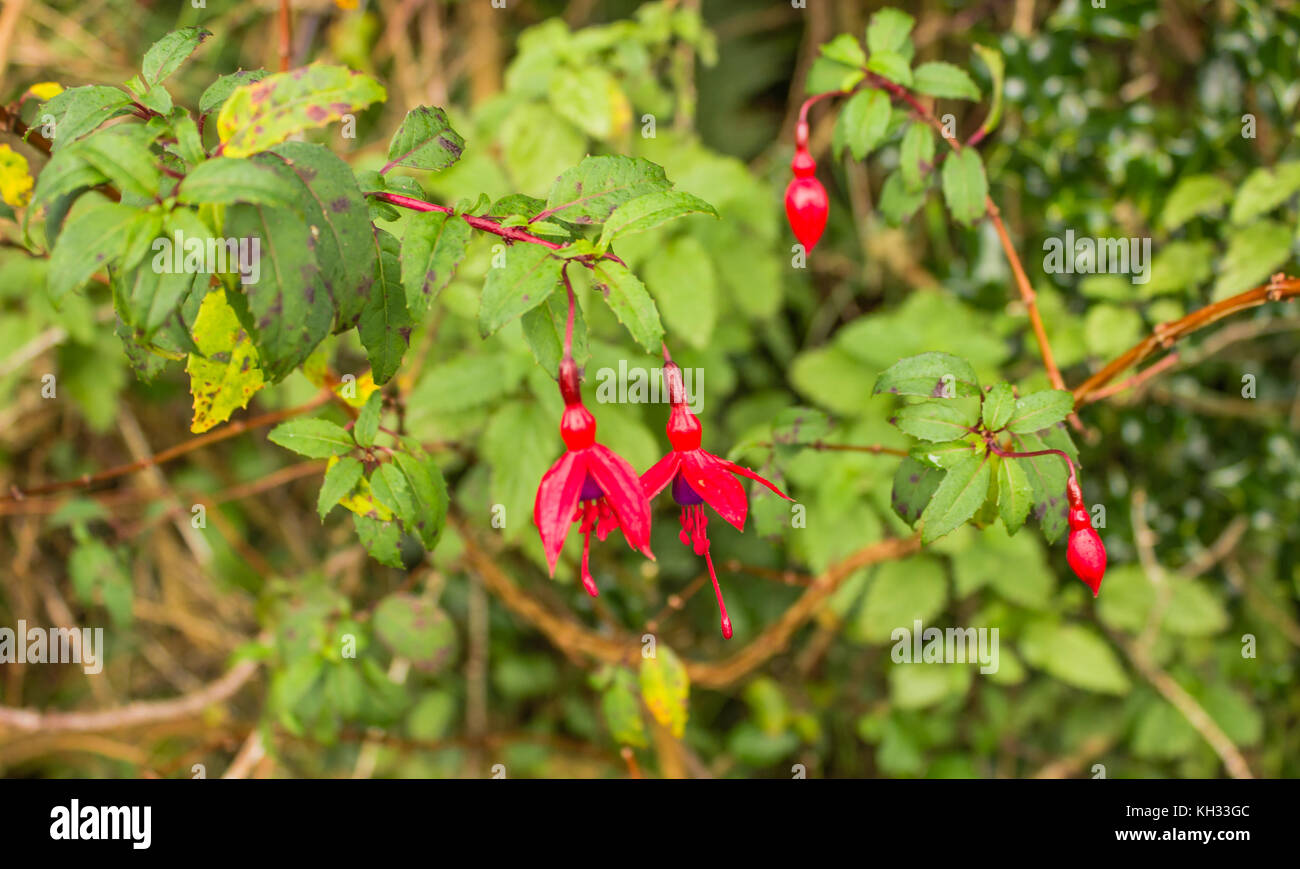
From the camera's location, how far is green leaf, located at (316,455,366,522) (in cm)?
76

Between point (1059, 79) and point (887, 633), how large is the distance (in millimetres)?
914

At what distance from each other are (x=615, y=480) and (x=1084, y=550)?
39cm

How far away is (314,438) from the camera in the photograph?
0.82m

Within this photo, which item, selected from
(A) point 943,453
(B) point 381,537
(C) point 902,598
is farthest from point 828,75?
(C) point 902,598

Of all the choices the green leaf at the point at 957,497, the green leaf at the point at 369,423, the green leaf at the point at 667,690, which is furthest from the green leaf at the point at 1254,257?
the green leaf at the point at 369,423

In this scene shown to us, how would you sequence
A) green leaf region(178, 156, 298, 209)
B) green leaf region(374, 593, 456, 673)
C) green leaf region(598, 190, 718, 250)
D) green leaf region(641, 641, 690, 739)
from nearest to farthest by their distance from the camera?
green leaf region(178, 156, 298, 209) → green leaf region(598, 190, 718, 250) → green leaf region(641, 641, 690, 739) → green leaf region(374, 593, 456, 673)

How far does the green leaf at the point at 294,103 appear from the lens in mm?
580

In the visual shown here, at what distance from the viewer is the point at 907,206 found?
3.20 feet

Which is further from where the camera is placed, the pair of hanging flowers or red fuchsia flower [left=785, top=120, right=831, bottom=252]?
red fuchsia flower [left=785, top=120, right=831, bottom=252]

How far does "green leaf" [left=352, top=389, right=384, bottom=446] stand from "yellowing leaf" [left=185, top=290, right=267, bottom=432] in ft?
0.31

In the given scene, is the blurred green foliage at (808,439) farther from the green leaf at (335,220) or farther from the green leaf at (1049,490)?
the green leaf at (335,220)

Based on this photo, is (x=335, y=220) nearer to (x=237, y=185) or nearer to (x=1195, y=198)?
(x=237, y=185)

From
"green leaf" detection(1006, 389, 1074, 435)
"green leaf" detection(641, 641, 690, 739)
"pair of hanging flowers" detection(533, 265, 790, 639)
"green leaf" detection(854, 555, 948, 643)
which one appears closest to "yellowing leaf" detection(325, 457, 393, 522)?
"pair of hanging flowers" detection(533, 265, 790, 639)

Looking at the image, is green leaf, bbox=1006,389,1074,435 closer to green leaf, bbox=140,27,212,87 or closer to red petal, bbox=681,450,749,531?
red petal, bbox=681,450,749,531
